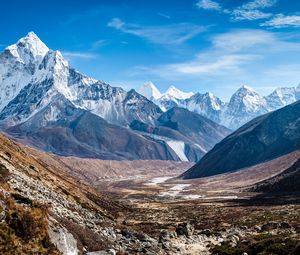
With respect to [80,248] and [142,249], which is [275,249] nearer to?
[142,249]

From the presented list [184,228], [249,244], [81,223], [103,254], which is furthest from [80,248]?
[184,228]

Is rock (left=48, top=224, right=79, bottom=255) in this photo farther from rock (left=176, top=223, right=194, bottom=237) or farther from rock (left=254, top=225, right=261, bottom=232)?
rock (left=254, top=225, right=261, bottom=232)

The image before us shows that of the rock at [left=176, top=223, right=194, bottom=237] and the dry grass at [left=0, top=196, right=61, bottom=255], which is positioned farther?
the rock at [left=176, top=223, right=194, bottom=237]

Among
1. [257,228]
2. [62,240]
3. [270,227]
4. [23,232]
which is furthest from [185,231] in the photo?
[23,232]

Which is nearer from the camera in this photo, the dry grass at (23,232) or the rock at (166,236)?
the dry grass at (23,232)

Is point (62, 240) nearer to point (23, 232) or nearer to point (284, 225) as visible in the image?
point (23, 232)

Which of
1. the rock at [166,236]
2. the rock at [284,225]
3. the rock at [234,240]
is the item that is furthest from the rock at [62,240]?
the rock at [284,225]

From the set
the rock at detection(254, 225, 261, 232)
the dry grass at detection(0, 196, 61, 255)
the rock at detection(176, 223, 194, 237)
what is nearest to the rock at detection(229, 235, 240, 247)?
the rock at detection(176, 223, 194, 237)

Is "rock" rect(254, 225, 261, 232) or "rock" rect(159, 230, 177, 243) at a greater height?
"rock" rect(159, 230, 177, 243)

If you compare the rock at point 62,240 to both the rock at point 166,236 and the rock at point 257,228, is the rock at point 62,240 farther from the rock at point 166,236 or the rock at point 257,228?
the rock at point 257,228

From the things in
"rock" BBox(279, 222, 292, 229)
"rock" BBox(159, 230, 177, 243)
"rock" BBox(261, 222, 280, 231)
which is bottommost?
"rock" BBox(261, 222, 280, 231)

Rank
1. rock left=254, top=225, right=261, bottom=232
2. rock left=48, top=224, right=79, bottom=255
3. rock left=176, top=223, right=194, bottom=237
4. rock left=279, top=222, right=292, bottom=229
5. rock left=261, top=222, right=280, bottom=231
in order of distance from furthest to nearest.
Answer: rock left=254, top=225, right=261, bottom=232 < rock left=261, top=222, right=280, bottom=231 < rock left=176, top=223, right=194, bottom=237 < rock left=279, top=222, right=292, bottom=229 < rock left=48, top=224, right=79, bottom=255
